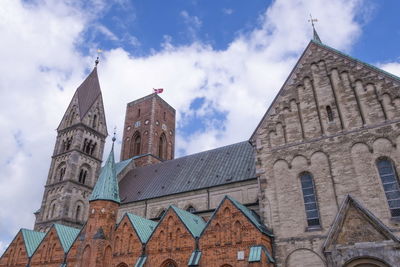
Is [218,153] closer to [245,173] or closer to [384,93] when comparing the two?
[245,173]

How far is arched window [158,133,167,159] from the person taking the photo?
55.8 metres

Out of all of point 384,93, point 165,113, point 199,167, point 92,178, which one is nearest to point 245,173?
point 199,167

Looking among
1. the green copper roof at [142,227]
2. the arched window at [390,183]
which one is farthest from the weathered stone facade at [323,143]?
the green copper roof at [142,227]

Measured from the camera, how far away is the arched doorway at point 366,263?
16.6 m

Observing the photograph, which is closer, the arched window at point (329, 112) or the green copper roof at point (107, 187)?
the arched window at point (329, 112)

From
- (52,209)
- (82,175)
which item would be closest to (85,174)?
(82,175)

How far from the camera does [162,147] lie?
5678 centimetres

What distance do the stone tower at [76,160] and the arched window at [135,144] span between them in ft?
25.5

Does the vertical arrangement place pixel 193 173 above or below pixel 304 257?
above

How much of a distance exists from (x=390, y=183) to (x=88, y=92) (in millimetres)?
42584

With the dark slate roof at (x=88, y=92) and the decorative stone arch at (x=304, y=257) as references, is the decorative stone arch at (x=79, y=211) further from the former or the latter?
the decorative stone arch at (x=304, y=257)

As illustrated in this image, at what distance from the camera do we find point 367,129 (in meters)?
20.0

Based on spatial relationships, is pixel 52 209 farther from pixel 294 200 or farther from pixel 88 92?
pixel 294 200

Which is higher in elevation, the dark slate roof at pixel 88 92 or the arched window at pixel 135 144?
the dark slate roof at pixel 88 92
